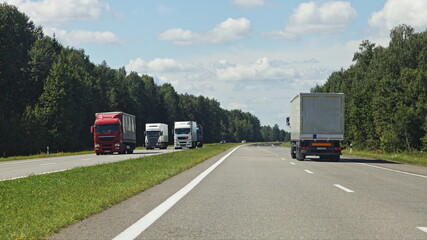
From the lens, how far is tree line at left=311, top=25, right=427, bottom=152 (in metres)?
49.0

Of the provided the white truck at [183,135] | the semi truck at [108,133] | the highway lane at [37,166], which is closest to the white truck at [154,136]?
the white truck at [183,135]

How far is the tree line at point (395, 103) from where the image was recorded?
4897cm

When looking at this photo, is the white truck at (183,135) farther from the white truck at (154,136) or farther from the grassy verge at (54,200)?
the grassy verge at (54,200)

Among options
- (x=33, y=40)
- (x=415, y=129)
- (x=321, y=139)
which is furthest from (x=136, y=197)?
(x=33, y=40)

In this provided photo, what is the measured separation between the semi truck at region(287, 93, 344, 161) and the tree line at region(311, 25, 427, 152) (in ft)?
65.5

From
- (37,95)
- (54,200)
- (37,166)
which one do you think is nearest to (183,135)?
(37,95)

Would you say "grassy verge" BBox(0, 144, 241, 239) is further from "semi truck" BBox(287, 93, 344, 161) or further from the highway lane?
"semi truck" BBox(287, 93, 344, 161)

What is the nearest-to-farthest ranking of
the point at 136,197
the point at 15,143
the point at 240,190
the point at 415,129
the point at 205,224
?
the point at 205,224, the point at 136,197, the point at 240,190, the point at 415,129, the point at 15,143

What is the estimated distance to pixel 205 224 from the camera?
24.7ft

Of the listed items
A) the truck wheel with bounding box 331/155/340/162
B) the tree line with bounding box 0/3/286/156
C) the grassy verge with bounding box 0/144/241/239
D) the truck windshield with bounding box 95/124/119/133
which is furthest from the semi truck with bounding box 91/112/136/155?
the grassy verge with bounding box 0/144/241/239

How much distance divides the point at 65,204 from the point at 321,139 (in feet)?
65.3

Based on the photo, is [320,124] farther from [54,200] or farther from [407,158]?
[54,200]

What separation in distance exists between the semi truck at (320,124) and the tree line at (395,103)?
786 inches

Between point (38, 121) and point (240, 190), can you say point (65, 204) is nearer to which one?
point (240, 190)
